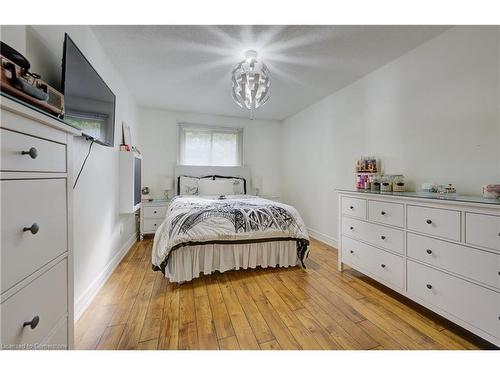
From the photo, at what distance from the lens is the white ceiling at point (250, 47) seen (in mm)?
1785

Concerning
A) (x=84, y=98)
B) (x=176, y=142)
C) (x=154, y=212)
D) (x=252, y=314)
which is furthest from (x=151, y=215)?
(x=252, y=314)

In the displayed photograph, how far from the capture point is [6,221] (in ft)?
1.82

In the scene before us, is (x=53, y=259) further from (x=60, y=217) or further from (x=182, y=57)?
(x=182, y=57)

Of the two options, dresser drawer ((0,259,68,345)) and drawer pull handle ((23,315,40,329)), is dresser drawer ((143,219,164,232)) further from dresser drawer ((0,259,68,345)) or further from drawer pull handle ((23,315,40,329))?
drawer pull handle ((23,315,40,329))

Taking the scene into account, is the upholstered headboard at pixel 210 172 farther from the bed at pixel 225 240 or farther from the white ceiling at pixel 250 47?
the bed at pixel 225 240

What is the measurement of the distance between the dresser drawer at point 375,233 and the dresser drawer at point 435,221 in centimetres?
15

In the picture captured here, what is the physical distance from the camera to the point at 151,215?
3459 millimetres

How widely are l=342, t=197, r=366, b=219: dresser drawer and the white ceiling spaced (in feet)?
4.90

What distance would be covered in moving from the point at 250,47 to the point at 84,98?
1478 mm

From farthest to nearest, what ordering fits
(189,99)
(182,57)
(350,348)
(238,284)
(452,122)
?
(189,99), (182,57), (238,284), (452,122), (350,348)

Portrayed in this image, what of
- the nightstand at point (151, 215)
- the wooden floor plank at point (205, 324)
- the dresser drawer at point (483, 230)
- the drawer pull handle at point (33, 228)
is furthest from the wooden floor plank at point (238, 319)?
the nightstand at point (151, 215)
